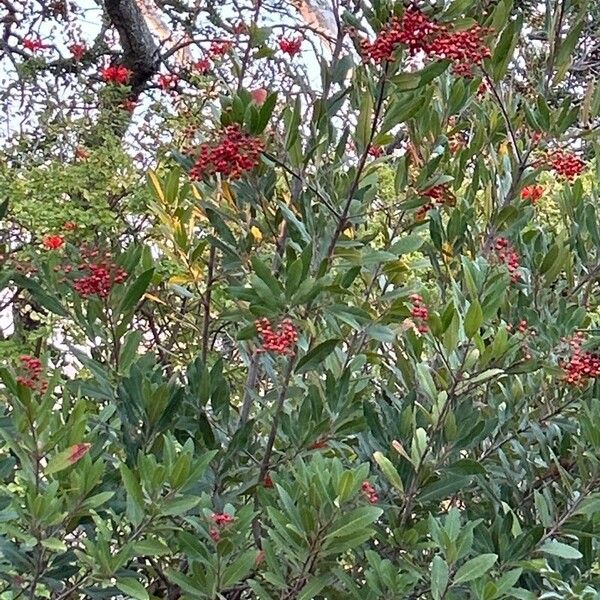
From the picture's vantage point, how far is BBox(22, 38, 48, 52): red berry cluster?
3.70 m

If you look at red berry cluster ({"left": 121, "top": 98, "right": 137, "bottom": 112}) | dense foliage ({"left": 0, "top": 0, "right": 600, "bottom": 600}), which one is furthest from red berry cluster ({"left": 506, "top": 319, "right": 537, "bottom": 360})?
red berry cluster ({"left": 121, "top": 98, "right": 137, "bottom": 112})

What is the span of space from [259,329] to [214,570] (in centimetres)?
33

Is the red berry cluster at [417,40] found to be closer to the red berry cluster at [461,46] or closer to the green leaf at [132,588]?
the red berry cluster at [461,46]

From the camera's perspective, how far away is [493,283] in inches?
46.9

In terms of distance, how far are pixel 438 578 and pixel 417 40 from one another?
28.0 inches

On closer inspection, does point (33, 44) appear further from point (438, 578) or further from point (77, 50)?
point (438, 578)

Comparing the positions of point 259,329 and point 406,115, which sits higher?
point 406,115

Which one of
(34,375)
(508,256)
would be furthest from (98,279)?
(508,256)

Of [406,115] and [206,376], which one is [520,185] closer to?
[406,115]

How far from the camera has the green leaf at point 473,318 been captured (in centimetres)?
112

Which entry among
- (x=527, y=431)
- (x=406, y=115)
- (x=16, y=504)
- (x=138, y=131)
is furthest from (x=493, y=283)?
(x=138, y=131)

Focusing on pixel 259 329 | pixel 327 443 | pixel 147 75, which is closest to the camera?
pixel 259 329

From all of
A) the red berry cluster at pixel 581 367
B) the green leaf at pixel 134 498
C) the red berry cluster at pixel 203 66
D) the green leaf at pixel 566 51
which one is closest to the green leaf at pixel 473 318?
the red berry cluster at pixel 581 367

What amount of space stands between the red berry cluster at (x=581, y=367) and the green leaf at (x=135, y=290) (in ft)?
2.21
